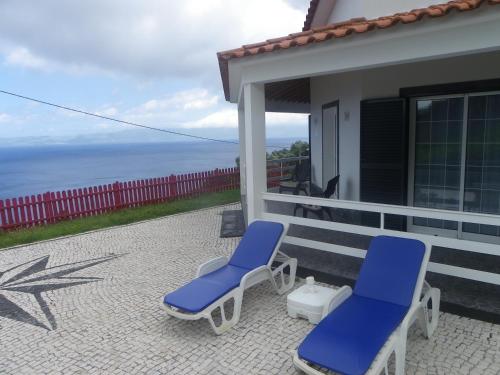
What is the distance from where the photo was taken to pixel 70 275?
20.2 feet

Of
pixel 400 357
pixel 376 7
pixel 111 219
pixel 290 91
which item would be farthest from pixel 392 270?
pixel 111 219

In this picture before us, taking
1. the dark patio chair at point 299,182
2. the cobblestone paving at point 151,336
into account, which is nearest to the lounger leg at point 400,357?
the cobblestone paving at point 151,336

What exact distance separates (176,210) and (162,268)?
523cm

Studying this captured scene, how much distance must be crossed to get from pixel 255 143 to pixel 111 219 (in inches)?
240

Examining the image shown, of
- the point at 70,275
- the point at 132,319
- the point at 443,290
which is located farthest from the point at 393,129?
the point at 70,275

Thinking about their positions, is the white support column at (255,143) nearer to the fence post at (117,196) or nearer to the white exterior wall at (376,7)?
the white exterior wall at (376,7)

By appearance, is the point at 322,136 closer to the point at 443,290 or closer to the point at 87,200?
the point at 443,290

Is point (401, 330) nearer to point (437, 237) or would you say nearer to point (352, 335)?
point (352, 335)

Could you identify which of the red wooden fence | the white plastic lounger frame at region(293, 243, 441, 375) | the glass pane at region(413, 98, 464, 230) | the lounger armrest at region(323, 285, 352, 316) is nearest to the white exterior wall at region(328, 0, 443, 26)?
the glass pane at region(413, 98, 464, 230)

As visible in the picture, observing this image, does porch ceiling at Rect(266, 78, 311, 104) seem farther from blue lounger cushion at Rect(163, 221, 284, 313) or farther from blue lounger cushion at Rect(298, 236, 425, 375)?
blue lounger cushion at Rect(298, 236, 425, 375)

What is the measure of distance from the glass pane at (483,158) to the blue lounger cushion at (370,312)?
2.69 meters

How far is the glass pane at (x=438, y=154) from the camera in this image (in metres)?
6.03

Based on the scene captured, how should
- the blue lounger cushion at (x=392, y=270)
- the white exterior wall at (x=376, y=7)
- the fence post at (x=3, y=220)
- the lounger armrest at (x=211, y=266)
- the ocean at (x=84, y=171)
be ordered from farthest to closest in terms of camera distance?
the ocean at (x=84, y=171), the fence post at (x=3, y=220), the white exterior wall at (x=376, y=7), the lounger armrest at (x=211, y=266), the blue lounger cushion at (x=392, y=270)

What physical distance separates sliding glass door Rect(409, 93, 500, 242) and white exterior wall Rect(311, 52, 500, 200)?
0.35 metres
